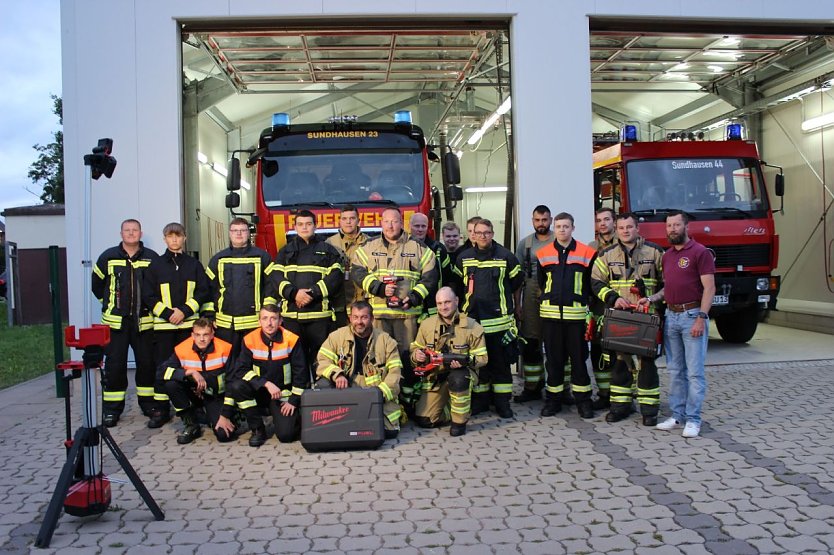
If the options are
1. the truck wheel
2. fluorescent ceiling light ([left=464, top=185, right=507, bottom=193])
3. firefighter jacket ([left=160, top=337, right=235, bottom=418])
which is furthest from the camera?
fluorescent ceiling light ([left=464, top=185, right=507, bottom=193])

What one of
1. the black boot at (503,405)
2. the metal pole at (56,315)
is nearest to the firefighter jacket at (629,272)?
the black boot at (503,405)

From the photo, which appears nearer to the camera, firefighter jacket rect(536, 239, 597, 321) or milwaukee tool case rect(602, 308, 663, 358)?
milwaukee tool case rect(602, 308, 663, 358)

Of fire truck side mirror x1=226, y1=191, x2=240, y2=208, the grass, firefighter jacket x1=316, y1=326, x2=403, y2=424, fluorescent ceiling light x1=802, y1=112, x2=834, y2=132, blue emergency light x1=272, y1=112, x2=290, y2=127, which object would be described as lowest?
the grass

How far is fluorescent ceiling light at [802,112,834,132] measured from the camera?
42.3 feet

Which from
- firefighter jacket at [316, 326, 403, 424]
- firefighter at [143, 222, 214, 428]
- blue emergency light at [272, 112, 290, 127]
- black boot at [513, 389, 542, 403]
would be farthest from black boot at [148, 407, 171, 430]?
blue emergency light at [272, 112, 290, 127]

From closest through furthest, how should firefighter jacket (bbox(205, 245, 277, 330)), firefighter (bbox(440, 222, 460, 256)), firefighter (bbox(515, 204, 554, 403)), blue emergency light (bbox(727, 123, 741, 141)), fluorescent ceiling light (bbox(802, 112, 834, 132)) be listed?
1. firefighter jacket (bbox(205, 245, 277, 330))
2. firefighter (bbox(515, 204, 554, 403))
3. firefighter (bbox(440, 222, 460, 256))
4. blue emergency light (bbox(727, 123, 741, 141))
5. fluorescent ceiling light (bbox(802, 112, 834, 132))

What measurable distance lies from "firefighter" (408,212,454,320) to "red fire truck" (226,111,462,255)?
31.3 inches

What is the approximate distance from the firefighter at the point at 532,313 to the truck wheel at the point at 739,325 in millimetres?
4456

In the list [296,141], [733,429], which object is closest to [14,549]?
[733,429]

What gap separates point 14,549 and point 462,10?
23.8 ft

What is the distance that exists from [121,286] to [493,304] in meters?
3.25

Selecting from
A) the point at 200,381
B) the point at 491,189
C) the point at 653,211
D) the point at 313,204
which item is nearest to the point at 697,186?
the point at 653,211

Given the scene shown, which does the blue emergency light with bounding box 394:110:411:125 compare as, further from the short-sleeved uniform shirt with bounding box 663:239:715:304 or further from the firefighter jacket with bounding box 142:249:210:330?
the short-sleeved uniform shirt with bounding box 663:239:715:304

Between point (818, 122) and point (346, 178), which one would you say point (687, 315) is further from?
point (818, 122)
